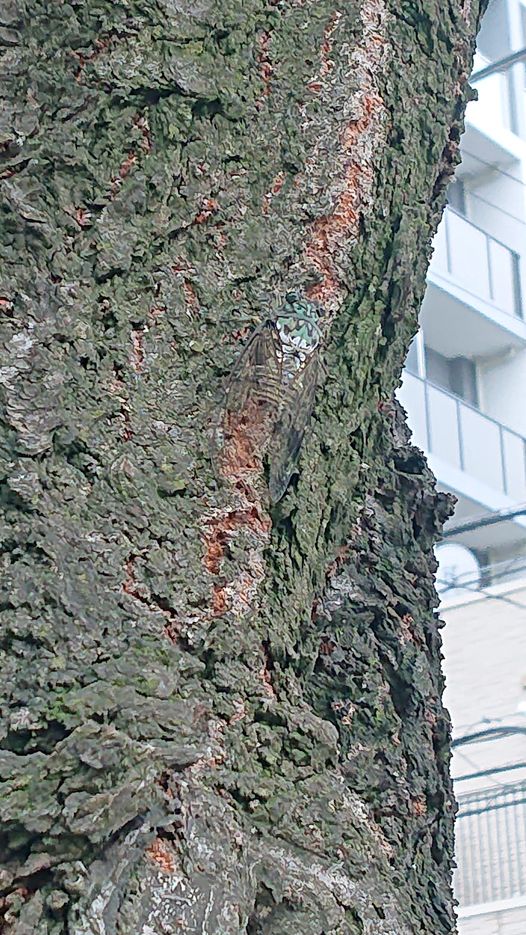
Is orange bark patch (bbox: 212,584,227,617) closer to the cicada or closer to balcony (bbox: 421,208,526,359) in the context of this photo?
the cicada

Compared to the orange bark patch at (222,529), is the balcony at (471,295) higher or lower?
higher

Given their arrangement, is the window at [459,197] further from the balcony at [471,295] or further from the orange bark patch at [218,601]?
the orange bark patch at [218,601]

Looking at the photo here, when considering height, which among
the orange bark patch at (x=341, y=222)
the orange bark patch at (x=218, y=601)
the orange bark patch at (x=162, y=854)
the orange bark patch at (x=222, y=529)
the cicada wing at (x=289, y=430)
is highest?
the orange bark patch at (x=341, y=222)

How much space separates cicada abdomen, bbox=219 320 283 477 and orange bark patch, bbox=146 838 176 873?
7.8 inches

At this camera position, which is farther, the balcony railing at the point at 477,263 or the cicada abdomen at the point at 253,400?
the balcony railing at the point at 477,263

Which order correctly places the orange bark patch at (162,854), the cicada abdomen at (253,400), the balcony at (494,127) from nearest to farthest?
the orange bark patch at (162,854) < the cicada abdomen at (253,400) < the balcony at (494,127)

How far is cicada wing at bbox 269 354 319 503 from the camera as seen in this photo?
2.54ft

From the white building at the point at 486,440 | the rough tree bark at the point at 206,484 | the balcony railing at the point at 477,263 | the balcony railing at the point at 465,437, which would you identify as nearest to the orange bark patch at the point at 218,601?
the rough tree bark at the point at 206,484

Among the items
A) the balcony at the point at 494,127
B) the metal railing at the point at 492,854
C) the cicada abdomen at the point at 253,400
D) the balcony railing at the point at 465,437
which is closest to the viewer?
the cicada abdomen at the point at 253,400

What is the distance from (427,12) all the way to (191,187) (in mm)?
231

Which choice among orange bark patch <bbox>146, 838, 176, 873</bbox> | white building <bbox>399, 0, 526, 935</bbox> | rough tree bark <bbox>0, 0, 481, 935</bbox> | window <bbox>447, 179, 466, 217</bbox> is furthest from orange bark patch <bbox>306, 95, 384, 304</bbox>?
window <bbox>447, 179, 466, 217</bbox>

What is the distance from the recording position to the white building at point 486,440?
6605mm

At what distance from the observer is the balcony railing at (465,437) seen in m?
8.38

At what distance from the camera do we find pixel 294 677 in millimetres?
767
